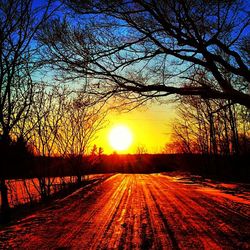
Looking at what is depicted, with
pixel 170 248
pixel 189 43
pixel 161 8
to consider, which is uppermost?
pixel 161 8

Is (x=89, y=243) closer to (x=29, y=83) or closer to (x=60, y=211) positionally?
(x=60, y=211)

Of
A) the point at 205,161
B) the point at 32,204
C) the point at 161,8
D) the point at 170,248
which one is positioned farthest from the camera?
the point at 205,161

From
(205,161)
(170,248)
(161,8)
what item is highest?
(161,8)

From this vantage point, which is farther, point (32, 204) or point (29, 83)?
point (32, 204)

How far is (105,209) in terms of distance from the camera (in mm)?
9430

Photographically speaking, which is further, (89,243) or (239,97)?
(239,97)

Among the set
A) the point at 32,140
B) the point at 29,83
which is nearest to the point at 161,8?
the point at 29,83

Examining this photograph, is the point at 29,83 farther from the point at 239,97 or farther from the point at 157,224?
the point at 239,97

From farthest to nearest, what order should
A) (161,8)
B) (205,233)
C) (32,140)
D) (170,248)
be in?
1. (32,140)
2. (161,8)
3. (205,233)
4. (170,248)

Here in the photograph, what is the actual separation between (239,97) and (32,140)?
9.44 meters

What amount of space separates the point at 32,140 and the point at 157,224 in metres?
9.36

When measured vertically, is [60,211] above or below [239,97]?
below

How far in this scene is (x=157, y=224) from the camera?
7055 millimetres

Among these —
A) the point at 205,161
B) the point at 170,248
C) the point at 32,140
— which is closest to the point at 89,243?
the point at 170,248
